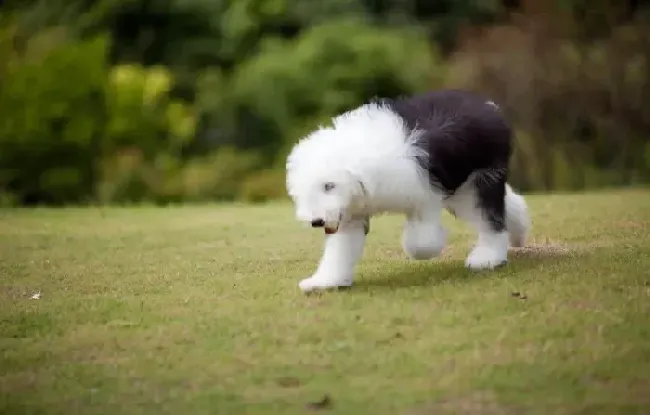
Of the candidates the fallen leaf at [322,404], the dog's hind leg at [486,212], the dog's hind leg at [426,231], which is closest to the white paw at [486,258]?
the dog's hind leg at [486,212]

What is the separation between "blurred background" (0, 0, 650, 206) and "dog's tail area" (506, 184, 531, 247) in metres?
7.32

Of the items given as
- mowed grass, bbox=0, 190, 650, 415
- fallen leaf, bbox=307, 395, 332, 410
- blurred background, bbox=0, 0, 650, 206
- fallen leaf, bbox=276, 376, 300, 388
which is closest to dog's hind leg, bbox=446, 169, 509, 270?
mowed grass, bbox=0, 190, 650, 415

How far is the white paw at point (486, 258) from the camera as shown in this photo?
4023mm

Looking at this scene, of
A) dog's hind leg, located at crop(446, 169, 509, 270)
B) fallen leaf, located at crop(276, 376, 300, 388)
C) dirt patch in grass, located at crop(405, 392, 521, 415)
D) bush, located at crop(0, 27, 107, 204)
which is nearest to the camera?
dirt patch in grass, located at crop(405, 392, 521, 415)

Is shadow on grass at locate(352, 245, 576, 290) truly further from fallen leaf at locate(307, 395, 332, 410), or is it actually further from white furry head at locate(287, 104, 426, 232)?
fallen leaf at locate(307, 395, 332, 410)

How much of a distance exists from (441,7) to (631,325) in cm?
1258

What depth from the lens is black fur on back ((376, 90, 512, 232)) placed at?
3.78 metres

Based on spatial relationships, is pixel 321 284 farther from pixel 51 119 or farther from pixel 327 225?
pixel 51 119

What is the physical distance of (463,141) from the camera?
12.7 feet

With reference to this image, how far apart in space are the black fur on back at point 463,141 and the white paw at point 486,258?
0.35ft

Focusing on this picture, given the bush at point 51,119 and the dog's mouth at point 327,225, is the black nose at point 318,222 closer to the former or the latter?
the dog's mouth at point 327,225

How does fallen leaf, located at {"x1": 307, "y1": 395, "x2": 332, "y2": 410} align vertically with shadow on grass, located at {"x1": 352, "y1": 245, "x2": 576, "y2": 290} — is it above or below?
below

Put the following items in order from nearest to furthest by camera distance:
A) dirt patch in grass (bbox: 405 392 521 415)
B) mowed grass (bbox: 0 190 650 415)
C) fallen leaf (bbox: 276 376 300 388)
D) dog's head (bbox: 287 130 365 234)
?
dirt patch in grass (bbox: 405 392 521 415) → mowed grass (bbox: 0 190 650 415) → fallen leaf (bbox: 276 376 300 388) → dog's head (bbox: 287 130 365 234)

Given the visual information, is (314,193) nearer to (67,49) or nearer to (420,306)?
(420,306)
